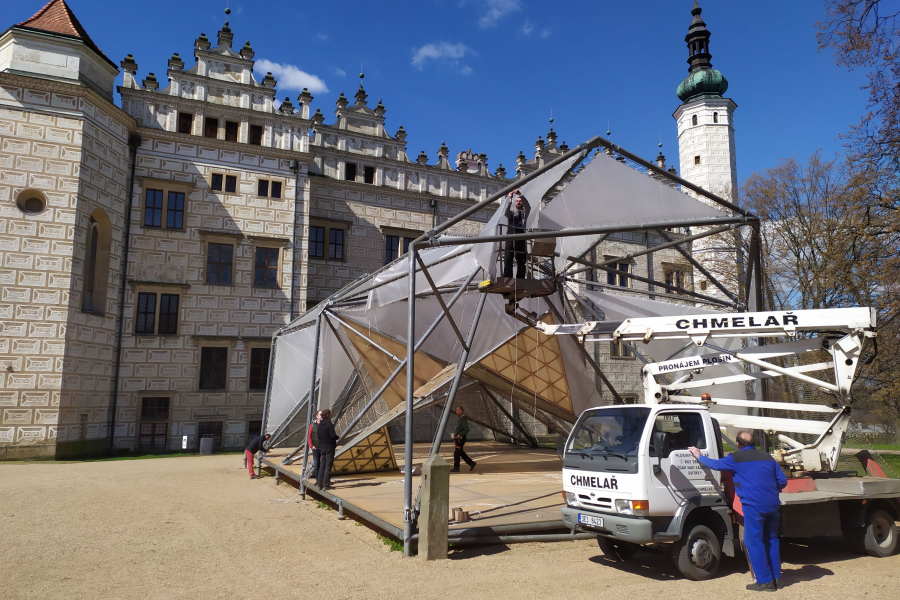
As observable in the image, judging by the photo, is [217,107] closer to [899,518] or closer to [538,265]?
[538,265]

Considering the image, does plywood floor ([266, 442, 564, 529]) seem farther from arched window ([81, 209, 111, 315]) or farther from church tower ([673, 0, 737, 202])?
church tower ([673, 0, 737, 202])

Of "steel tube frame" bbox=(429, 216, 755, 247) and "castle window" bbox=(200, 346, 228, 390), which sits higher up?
"steel tube frame" bbox=(429, 216, 755, 247)

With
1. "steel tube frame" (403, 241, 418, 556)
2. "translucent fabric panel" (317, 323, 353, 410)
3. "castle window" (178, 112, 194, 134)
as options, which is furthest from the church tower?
"steel tube frame" (403, 241, 418, 556)

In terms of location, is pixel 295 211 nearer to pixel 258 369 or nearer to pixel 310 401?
pixel 258 369

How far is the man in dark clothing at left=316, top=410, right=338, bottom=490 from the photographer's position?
1262 cm

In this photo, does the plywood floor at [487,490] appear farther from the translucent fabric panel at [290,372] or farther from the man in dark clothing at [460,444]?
the translucent fabric panel at [290,372]

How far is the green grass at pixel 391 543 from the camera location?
8.95m

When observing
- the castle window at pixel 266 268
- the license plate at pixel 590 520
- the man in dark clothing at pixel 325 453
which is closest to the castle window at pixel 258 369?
the castle window at pixel 266 268

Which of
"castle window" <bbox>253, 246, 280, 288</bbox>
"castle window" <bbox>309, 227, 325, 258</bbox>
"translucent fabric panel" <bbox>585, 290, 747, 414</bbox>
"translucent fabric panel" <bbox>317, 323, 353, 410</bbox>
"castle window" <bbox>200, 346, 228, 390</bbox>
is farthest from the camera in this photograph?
"castle window" <bbox>309, 227, 325, 258</bbox>

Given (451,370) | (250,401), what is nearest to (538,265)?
(451,370)

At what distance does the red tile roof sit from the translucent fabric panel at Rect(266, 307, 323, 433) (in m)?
13.8

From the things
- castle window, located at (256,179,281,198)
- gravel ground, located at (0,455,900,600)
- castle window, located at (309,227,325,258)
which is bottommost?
gravel ground, located at (0,455,900,600)

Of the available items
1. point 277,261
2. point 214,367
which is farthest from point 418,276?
point 214,367

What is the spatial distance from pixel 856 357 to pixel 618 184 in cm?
434
